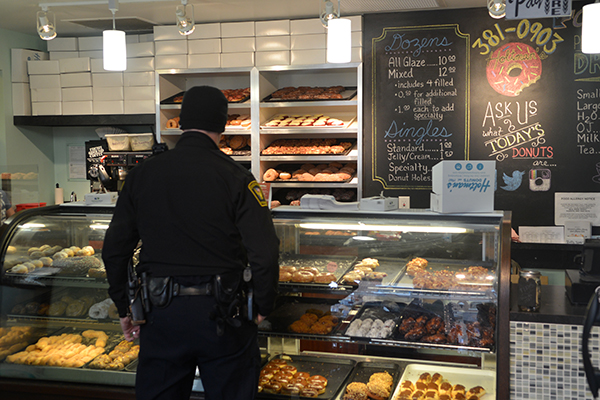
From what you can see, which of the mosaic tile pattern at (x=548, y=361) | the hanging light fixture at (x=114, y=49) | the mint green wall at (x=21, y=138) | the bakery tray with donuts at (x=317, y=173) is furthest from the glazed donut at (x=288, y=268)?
the mint green wall at (x=21, y=138)

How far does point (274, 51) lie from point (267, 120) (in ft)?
2.12

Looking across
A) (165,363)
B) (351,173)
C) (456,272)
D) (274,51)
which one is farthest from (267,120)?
(165,363)

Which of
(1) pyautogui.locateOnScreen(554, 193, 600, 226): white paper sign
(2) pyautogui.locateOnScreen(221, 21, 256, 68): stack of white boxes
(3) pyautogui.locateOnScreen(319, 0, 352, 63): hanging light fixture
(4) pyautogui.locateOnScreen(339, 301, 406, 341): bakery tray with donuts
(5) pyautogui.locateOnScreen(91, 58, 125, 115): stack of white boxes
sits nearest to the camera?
(4) pyautogui.locateOnScreen(339, 301, 406, 341): bakery tray with donuts

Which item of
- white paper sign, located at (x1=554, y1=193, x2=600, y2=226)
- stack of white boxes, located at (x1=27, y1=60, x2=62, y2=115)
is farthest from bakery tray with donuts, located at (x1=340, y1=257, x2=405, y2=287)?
stack of white boxes, located at (x1=27, y1=60, x2=62, y2=115)

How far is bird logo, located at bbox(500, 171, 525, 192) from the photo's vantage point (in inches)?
175

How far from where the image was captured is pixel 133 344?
290 centimetres

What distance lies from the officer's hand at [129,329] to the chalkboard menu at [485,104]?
3.02 meters

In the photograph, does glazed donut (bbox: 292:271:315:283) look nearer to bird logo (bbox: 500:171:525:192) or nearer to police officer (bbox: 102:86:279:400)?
police officer (bbox: 102:86:279:400)

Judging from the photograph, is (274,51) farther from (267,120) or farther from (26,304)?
(26,304)

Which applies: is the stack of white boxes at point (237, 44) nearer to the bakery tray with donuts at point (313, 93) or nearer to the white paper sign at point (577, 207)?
the bakery tray with donuts at point (313, 93)

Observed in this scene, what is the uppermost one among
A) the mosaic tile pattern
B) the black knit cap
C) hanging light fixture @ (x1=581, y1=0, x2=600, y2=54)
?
hanging light fixture @ (x1=581, y1=0, x2=600, y2=54)

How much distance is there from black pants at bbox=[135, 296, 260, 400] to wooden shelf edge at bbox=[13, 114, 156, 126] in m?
3.58

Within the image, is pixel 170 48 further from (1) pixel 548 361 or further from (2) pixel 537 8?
(1) pixel 548 361

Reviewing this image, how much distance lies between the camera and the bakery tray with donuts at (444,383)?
2.38 metres
